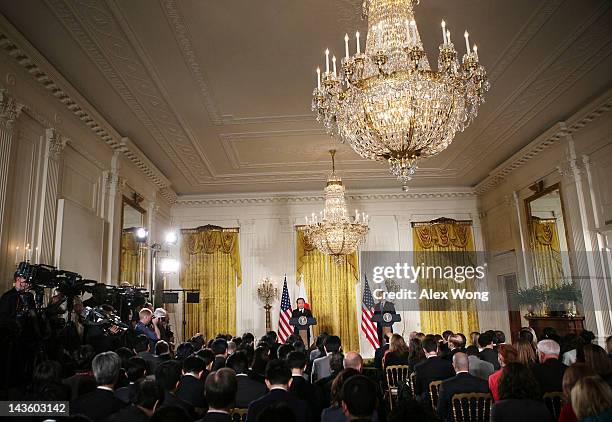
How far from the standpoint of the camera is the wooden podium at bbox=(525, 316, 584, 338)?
804 centimetres

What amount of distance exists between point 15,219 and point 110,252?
2.83 metres

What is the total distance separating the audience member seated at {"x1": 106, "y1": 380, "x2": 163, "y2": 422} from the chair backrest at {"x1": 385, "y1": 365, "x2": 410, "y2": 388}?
3890 mm

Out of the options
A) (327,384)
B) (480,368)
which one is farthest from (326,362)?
(480,368)

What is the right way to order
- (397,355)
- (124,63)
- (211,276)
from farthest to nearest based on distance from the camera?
(211,276), (124,63), (397,355)

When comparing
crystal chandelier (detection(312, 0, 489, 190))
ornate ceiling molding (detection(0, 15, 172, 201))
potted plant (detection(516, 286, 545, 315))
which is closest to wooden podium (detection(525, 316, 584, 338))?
potted plant (detection(516, 286, 545, 315))

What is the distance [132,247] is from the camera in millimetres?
10016

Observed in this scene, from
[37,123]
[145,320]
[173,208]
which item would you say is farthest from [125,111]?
[173,208]

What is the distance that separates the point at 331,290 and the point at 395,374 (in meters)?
6.72

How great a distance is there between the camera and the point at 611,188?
7918 millimetres

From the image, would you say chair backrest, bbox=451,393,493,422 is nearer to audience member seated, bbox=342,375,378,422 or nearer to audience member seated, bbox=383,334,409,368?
audience member seated, bbox=342,375,378,422

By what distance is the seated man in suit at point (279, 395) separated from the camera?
306 centimetres

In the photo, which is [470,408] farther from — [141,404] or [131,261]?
[131,261]

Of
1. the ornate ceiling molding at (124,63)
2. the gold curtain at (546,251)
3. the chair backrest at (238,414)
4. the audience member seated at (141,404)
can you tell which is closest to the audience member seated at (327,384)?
the chair backrest at (238,414)

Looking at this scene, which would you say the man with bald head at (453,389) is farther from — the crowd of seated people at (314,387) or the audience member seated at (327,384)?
the audience member seated at (327,384)
